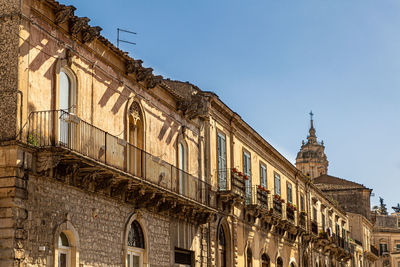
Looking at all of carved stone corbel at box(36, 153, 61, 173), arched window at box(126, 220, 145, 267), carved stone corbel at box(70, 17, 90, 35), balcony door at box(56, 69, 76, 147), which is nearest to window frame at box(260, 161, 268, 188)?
arched window at box(126, 220, 145, 267)

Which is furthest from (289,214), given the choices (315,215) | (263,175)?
(315,215)

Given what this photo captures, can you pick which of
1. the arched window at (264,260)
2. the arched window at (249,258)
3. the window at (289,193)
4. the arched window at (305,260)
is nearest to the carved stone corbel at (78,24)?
the arched window at (249,258)

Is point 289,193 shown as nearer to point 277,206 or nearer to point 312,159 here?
point 277,206

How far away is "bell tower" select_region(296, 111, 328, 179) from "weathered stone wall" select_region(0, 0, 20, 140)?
258 feet

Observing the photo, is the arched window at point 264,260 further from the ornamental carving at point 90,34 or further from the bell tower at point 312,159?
the bell tower at point 312,159

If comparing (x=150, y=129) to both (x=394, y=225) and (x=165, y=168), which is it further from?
(x=394, y=225)

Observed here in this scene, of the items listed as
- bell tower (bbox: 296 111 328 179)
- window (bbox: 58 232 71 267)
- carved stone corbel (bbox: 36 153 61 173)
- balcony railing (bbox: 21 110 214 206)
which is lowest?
window (bbox: 58 232 71 267)

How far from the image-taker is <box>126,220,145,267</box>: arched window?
19.5 m

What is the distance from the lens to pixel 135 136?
68.1 ft

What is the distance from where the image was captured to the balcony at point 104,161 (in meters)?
15.4

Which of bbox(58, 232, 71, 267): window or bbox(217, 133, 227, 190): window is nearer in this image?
bbox(58, 232, 71, 267): window

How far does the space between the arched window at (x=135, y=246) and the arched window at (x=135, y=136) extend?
164cm

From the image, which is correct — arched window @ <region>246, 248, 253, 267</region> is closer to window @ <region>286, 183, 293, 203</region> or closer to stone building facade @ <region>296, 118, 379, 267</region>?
window @ <region>286, 183, 293, 203</region>

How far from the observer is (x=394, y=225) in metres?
84.1
